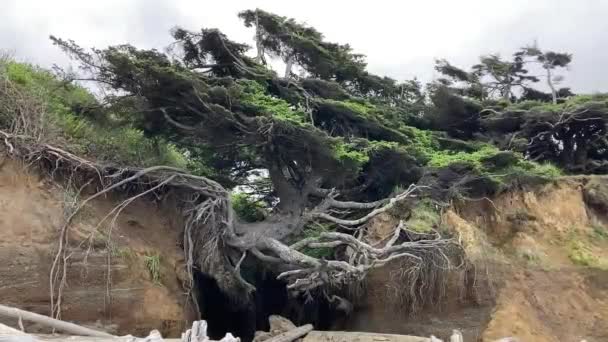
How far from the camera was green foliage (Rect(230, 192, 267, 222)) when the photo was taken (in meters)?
16.3

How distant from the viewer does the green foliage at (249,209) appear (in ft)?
53.5

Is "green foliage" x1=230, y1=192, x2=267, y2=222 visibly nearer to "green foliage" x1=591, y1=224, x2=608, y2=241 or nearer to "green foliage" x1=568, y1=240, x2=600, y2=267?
"green foliage" x1=568, y1=240, x2=600, y2=267

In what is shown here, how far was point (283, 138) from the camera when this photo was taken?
12867 mm

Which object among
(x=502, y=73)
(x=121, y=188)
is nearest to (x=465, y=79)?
(x=502, y=73)

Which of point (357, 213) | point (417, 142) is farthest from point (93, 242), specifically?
point (417, 142)

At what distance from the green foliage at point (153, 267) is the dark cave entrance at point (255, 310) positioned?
6.20 feet

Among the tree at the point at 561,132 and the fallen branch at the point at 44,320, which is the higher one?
the tree at the point at 561,132

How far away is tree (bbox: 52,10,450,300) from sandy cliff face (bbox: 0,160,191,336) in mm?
1389

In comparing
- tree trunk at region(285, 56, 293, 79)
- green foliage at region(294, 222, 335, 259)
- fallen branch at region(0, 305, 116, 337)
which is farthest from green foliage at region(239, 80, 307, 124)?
fallen branch at region(0, 305, 116, 337)

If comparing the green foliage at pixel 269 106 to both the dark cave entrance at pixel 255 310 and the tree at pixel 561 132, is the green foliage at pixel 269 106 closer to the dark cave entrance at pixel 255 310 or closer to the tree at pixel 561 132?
the dark cave entrance at pixel 255 310

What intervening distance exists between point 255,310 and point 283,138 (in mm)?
5321

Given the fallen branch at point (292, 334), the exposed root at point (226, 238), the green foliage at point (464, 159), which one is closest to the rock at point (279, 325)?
the fallen branch at point (292, 334)

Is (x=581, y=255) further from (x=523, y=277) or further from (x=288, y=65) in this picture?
(x=288, y=65)

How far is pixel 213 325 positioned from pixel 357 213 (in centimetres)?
494
